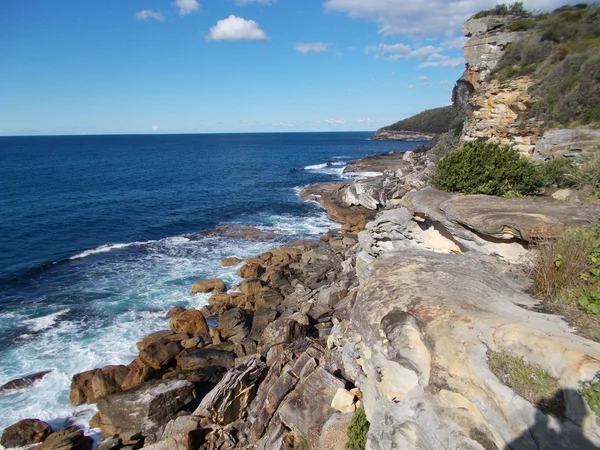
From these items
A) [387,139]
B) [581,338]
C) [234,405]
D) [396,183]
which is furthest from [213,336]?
[387,139]

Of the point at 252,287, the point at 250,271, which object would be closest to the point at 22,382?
the point at 252,287

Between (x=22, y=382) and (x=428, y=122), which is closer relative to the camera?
(x=22, y=382)

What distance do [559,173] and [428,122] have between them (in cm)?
17943

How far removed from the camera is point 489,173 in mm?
11273

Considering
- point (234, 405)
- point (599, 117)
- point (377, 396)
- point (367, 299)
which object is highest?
point (599, 117)

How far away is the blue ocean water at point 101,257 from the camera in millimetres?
17734

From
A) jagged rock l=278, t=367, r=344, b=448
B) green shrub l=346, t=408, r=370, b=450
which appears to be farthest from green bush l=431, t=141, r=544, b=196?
green shrub l=346, t=408, r=370, b=450

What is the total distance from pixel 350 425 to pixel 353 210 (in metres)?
32.4

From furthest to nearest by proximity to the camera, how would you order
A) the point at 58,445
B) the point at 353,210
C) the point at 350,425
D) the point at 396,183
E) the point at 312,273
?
1. the point at 396,183
2. the point at 353,210
3. the point at 312,273
4. the point at 58,445
5. the point at 350,425

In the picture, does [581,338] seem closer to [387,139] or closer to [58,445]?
[58,445]

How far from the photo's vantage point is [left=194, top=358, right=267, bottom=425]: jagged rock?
12883mm

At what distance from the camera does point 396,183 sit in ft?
145

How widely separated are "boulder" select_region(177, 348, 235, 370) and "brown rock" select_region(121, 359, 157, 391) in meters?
1.28

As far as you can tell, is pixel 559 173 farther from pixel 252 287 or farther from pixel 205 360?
pixel 252 287
